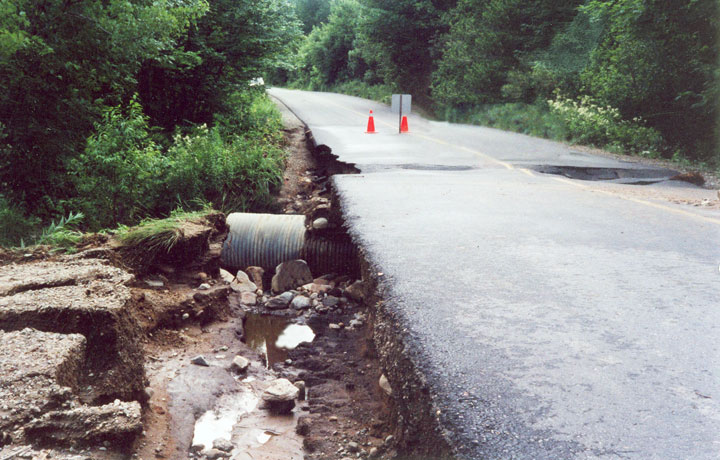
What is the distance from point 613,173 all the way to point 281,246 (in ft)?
20.5

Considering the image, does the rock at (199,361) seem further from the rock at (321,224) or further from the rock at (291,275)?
the rock at (321,224)

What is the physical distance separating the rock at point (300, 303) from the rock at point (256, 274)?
65 cm

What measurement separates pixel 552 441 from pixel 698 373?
947mm

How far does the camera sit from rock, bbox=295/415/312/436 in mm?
3508

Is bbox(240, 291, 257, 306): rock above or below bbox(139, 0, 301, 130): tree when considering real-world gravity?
below

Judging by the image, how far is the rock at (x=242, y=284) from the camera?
638 cm

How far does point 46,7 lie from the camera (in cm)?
716

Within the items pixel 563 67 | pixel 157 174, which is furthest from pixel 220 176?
pixel 563 67

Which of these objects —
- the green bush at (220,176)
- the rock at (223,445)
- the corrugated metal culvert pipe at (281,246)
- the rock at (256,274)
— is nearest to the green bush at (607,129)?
the green bush at (220,176)

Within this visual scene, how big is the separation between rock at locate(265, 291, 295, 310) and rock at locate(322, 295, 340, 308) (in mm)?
384

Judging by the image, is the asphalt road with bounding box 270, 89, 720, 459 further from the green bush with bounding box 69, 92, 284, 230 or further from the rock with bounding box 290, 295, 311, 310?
the green bush with bounding box 69, 92, 284, 230

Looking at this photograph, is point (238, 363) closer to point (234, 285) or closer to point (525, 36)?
point (234, 285)

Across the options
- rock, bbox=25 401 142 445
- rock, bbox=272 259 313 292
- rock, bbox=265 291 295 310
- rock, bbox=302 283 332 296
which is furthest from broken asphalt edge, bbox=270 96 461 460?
rock, bbox=272 259 313 292

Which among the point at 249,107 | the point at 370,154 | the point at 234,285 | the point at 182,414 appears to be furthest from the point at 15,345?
the point at 249,107
